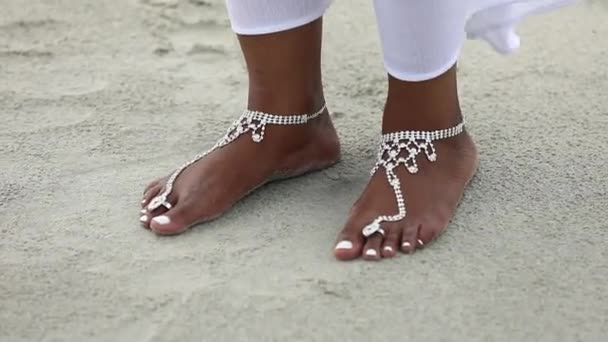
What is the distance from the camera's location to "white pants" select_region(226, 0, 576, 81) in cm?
115

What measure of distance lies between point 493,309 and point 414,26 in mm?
347

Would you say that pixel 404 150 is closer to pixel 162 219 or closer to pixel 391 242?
pixel 391 242

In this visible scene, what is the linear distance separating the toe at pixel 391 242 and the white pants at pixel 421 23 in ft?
0.63

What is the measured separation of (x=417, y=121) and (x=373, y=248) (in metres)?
0.19

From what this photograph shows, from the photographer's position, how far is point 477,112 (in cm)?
159

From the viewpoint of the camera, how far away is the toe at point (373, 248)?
117 cm

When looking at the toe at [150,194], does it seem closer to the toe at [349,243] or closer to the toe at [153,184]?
the toe at [153,184]

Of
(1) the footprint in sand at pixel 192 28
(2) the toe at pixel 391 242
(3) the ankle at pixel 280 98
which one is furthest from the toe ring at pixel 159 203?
(1) the footprint in sand at pixel 192 28

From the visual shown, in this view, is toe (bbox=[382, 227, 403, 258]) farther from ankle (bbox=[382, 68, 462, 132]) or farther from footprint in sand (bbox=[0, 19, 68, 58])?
footprint in sand (bbox=[0, 19, 68, 58])

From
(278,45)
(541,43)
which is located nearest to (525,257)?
(278,45)

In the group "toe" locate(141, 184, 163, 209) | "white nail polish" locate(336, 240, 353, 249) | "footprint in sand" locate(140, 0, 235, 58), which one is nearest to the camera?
"white nail polish" locate(336, 240, 353, 249)

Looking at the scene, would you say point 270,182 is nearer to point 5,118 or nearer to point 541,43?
point 5,118

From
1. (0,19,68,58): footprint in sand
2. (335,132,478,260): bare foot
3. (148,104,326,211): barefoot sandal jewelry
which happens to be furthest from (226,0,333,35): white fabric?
(0,19,68,58): footprint in sand

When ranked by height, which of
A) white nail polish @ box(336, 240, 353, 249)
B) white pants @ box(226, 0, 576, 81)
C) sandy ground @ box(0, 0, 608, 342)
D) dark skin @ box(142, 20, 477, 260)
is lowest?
sandy ground @ box(0, 0, 608, 342)
